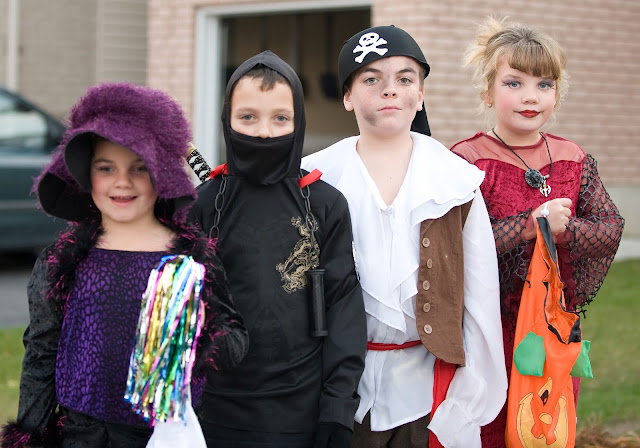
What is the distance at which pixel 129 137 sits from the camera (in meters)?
2.15

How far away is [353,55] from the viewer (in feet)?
8.95

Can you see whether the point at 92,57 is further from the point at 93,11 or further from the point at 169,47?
the point at 169,47

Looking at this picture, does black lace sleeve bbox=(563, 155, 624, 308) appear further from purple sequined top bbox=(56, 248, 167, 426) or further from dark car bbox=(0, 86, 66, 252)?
dark car bbox=(0, 86, 66, 252)

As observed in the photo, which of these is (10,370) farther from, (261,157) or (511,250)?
(511,250)

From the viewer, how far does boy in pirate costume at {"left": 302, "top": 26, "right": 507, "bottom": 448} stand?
267 cm

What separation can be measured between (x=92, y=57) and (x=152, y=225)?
10.7 m

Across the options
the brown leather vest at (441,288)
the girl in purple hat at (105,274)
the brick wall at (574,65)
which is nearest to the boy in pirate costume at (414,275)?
the brown leather vest at (441,288)

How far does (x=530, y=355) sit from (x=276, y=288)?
2.85 ft

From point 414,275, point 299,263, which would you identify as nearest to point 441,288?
point 414,275

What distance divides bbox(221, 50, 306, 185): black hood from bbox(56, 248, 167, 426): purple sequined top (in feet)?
1.44

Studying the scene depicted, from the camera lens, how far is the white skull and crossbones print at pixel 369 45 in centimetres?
268

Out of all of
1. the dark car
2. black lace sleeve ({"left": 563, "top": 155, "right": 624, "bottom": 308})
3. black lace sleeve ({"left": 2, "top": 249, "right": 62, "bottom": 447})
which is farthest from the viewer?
the dark car

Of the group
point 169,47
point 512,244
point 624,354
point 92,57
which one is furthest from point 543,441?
point 92,57

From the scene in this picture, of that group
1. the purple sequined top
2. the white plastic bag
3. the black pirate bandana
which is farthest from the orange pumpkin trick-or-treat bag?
the purple sequined top
